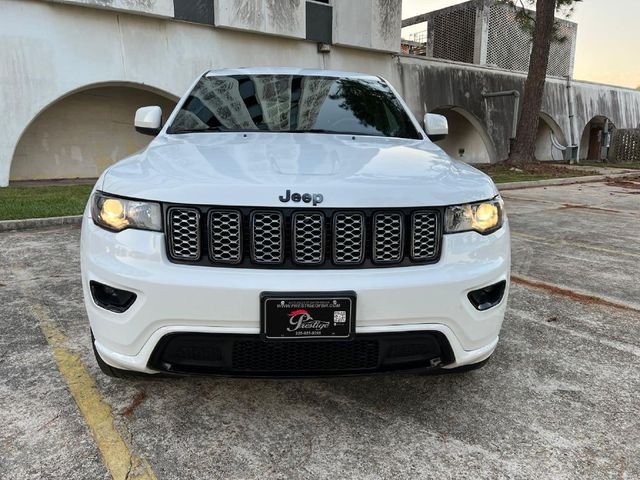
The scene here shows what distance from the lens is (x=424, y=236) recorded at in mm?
1935

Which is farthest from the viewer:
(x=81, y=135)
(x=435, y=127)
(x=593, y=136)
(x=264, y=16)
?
(x=593, y=136)

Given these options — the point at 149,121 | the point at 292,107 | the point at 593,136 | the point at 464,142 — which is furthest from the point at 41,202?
the point at 593,136

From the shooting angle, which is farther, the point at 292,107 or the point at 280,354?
the point at 292,107

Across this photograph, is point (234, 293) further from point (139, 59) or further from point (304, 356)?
point (139, 59)

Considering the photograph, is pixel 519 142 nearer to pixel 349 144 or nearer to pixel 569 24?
pixel 349 144

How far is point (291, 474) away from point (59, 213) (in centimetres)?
609

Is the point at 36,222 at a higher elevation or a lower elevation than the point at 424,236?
lower

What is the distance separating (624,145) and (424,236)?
25.0 meters

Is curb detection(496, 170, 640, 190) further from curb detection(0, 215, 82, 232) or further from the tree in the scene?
curb detection(0, 215, 82, 232)

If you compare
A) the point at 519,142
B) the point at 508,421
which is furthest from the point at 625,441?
the point at 519,142

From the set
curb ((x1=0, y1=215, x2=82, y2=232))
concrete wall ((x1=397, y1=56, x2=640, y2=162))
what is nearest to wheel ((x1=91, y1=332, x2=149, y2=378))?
curb ((x1=0, y1=215, x2=82, y2=232))

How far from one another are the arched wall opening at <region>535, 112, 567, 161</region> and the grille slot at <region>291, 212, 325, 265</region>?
22.4m

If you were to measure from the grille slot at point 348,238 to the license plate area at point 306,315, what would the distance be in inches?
6.3

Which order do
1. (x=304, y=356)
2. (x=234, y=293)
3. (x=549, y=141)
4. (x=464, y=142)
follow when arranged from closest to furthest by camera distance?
(x=234, y=293) → (x=304, y=356) → (x=464, y=142) → (x=549, y=141)
